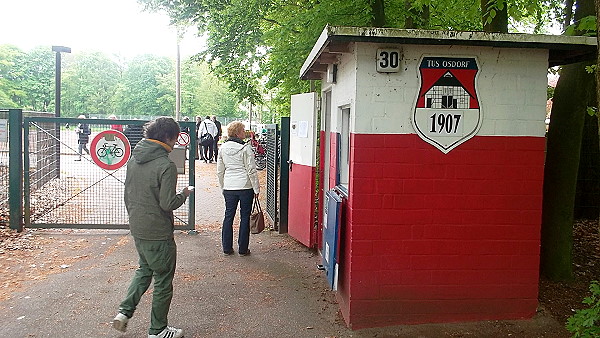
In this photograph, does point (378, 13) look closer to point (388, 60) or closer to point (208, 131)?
point (388, 60)

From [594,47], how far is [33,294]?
19.1 feet

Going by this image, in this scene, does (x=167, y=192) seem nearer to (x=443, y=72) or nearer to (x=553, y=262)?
(x=443, y=72)

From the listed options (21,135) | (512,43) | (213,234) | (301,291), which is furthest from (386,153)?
(21,135)

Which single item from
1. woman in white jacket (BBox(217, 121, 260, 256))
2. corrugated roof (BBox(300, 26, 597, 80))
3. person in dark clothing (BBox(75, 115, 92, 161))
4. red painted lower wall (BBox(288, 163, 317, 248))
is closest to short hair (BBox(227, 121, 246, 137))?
woman in white jacket (BBox(217, 121, 260, 256))

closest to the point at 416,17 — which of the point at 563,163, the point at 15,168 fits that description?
the point at 563,163

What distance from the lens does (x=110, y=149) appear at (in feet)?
27.9

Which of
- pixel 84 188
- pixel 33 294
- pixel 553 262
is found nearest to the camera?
pixel 33 294

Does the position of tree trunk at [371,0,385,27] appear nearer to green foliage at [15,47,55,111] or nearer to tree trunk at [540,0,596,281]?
tree trunk at [540,0,596,281]

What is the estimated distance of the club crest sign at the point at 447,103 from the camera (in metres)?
4.81

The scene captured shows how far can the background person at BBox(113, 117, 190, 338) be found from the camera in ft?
14.9

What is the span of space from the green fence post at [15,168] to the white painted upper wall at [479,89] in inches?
224

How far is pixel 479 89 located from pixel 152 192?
2897 millimetres

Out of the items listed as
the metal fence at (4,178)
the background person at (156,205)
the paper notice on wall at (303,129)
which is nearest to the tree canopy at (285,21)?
the paper notice on wall at (303,129)

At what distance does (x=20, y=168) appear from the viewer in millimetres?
8367
